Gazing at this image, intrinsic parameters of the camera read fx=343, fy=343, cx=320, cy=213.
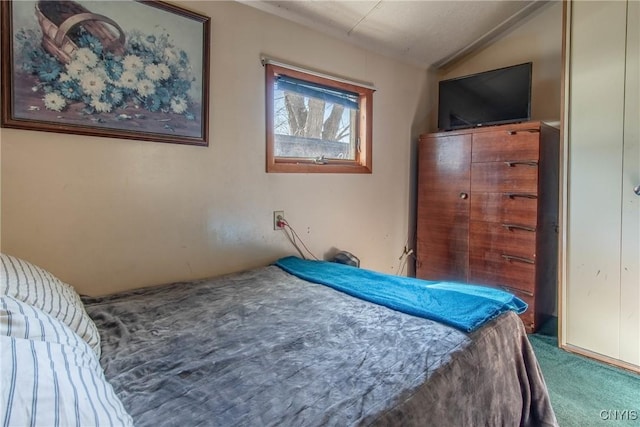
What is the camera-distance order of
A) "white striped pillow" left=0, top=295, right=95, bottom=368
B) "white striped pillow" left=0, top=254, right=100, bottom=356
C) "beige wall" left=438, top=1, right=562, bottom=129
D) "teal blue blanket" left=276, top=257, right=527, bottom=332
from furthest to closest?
"beige wall" left=438, top=1, right=562, bottom=129, "teal blue blanket" left=276, top=257, right=527, bottom=332, "white striped pillow" left=0, top=254, right=100, bottom=356, "white striped pillow" left=0, top=295, right=95, bottom=368

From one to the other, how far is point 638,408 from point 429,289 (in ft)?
3.74

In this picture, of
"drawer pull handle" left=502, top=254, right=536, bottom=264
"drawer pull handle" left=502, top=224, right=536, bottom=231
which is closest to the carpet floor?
"drawer pull handle" left=502, top=254, right=536, bottom=264

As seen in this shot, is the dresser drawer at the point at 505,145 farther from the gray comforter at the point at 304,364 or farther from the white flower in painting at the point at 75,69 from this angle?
the white flower in painting at the point at 75,69

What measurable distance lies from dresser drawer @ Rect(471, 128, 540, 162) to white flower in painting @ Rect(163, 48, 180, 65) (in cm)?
211

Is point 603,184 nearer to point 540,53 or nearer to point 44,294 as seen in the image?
point 540,53

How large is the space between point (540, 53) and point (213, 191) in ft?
9.10

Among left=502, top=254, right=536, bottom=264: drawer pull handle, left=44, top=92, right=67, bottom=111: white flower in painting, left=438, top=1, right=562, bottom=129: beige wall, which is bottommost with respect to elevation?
left=502, top=254, right=536, bottom=264: drawer pull handle

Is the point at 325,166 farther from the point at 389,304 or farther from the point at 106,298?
the point at 106,298

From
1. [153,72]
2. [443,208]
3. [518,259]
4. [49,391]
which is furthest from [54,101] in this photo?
[518,259]

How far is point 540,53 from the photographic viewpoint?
2766 mm

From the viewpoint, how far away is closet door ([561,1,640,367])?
1.90 metres

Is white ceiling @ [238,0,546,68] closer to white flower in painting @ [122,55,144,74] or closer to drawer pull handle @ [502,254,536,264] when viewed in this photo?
white flower in painting @ [122,55,144,74]

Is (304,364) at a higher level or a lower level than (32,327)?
lower

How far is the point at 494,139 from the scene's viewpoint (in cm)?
250
